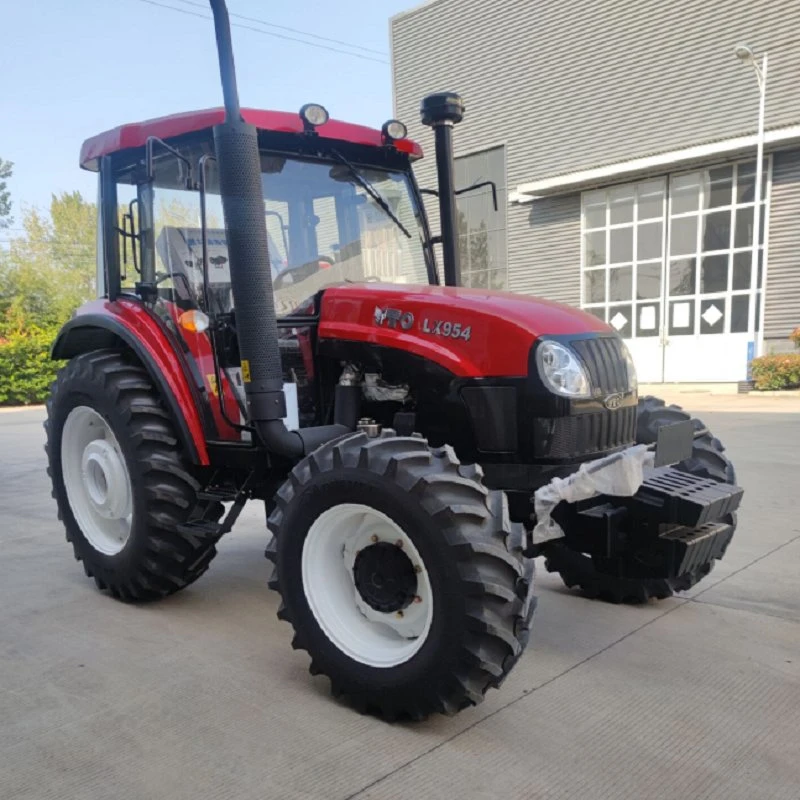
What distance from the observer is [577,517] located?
296cm

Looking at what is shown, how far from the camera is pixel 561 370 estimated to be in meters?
2.98

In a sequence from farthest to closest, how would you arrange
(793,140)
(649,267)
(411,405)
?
1. (649,267)
2. (793,140)
3. (411,405)

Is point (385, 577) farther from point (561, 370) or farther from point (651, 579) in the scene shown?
point (651, 579)

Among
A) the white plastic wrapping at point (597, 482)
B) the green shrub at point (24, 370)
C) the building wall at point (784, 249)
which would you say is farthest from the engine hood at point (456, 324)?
the green shrub at point (24, 370)

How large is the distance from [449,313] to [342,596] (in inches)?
46.9

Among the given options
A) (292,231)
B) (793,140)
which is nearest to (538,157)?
(793,140)

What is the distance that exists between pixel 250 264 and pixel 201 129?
2.69 ft

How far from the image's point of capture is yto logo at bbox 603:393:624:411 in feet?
10.3

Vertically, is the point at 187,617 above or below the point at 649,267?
below

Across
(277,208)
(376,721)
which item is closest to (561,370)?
(376,721)

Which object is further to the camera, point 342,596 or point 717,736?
point 342,596

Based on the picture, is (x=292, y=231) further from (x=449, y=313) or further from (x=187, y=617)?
(x=187, y=617)

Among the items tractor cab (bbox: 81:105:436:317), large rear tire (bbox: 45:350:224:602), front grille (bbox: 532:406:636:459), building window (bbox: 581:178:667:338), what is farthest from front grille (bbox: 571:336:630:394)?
building window (bbox: 581:178:667:338)

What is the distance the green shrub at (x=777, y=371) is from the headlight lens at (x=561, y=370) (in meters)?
14.2
